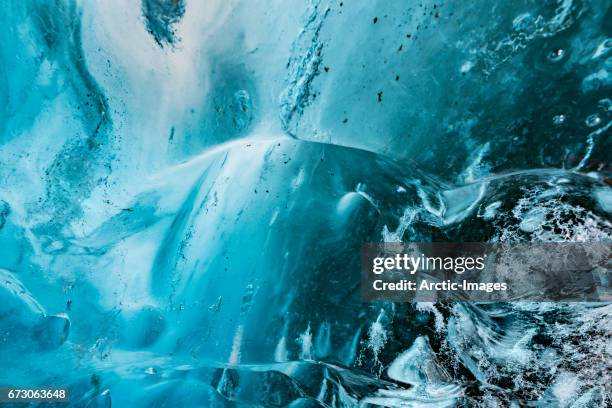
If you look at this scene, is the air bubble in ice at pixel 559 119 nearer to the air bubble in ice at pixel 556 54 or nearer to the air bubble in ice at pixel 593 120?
the air bubble in ice at pixel 593 120

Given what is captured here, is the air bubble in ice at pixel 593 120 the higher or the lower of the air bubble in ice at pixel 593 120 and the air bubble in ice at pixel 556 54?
the lower

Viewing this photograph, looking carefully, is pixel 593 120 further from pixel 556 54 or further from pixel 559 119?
pixel 556 54

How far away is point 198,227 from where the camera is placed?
9.01 feet

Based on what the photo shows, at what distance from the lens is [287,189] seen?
2.58 meters

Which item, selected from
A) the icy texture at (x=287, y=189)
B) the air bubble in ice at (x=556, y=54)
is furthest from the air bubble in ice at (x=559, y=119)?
the air bubble in ice at (x=556, y=54)

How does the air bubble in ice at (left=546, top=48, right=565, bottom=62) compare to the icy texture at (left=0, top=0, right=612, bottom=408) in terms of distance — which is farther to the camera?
the icy texture at (left=0, top=0, right=612, bottom=408)

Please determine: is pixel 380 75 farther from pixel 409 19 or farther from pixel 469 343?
pixel 469 343

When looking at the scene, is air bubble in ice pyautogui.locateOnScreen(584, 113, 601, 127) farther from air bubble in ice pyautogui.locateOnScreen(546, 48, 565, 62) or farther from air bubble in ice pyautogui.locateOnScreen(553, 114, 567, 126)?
air bubble in ice pyautogui.locateOnScreen(546, 48, 565, 62)

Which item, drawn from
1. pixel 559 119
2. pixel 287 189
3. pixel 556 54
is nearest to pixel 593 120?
pixel 559 119

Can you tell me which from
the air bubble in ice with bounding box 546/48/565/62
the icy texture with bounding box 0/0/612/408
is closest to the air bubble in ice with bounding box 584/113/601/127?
the icy texture with bounding box 0/0/612/408

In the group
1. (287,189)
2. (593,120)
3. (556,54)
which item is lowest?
(287,189)

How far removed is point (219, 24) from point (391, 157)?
144 centimetres

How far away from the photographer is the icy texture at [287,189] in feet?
6.77

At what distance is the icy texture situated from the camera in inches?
81.3
